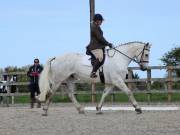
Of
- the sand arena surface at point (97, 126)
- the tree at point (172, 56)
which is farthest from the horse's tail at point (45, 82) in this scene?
the tree at point (172, 56)

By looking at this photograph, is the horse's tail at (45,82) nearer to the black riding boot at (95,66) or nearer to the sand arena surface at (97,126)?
the black riding boot at (95,66)

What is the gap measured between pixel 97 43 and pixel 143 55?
1.53 metres

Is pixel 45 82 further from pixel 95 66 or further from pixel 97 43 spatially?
pixel 97 43

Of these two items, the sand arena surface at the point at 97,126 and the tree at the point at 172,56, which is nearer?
the sand arena surface at the point at 97,126

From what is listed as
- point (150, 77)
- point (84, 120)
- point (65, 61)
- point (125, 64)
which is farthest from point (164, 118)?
point (150, 77)

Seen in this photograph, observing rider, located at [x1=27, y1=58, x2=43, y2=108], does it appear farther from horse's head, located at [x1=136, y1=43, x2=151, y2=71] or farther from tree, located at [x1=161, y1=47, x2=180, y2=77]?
tree, located at [x1=161, y1=47, x2=180, y2=77]

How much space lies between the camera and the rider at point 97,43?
15.2 metres

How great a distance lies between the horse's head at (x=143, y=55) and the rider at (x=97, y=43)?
3.73 feet

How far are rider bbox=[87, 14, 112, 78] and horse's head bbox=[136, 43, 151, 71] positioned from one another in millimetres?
1138

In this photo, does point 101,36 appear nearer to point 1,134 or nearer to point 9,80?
point 1,134

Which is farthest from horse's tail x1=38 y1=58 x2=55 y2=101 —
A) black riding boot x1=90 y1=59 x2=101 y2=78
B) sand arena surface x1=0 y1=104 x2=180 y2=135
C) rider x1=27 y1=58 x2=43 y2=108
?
rider x1=27 y1=58 x2=43 y2=108

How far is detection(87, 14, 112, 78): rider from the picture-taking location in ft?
49.8

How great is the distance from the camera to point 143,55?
16062mm

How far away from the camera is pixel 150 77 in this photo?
2311 cm
